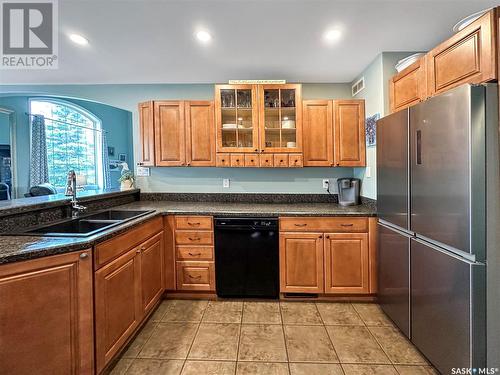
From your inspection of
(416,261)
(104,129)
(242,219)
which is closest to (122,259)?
(242,219)

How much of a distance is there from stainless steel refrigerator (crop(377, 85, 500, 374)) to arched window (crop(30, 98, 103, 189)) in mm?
4615

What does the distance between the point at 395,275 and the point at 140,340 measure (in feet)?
6.85

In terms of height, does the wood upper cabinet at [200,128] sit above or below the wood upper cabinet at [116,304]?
above

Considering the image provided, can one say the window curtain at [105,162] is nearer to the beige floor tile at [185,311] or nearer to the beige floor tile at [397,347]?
the beige floor tile at [185,311]

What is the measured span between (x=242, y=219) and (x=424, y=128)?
1662mm

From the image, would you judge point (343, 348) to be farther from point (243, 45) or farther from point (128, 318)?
point (243, 45)

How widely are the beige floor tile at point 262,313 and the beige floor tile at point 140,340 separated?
0.79 m

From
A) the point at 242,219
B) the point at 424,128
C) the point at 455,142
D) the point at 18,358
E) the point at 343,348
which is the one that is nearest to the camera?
the point at 18,358

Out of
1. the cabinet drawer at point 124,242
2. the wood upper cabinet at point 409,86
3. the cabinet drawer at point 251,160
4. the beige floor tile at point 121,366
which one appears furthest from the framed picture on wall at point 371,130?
the beige floor tile at point 121,366

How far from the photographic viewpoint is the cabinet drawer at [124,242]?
153 cm

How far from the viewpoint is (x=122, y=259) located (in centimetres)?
177

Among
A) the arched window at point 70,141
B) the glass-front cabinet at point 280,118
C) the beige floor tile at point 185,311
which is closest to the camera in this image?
the beige floor tile at point 185,311

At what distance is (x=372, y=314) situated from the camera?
2.31 metres

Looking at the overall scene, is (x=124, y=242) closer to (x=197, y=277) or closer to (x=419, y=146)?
(x=197, y=277)
